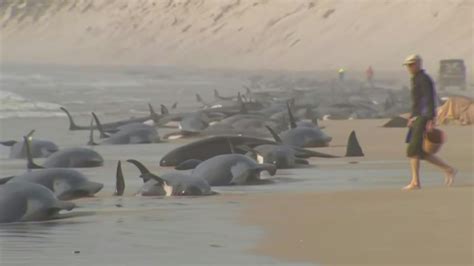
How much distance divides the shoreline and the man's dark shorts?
0.34 m

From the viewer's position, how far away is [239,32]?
11050 cm

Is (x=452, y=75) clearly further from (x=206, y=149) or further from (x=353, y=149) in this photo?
(x=206, y=149)

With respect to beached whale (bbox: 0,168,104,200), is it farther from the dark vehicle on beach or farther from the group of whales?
the dark vehicle on beach

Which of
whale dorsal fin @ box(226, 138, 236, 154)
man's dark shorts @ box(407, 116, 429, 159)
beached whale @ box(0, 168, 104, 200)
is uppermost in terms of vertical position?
man's dark shorts @ box(407, 116, 429, 159)

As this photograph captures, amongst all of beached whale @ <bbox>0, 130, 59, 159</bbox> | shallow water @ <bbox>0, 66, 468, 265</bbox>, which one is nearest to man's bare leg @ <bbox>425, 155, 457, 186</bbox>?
shallow water @ <bbox>0, 66, 468, 265</bbox>

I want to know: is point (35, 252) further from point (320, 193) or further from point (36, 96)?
point (36, 96)

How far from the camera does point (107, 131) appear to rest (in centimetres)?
2278

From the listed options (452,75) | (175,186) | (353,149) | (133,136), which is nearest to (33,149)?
(133,136)

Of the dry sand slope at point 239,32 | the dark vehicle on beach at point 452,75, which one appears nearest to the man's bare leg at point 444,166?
the dark vehicle on beach at point 452,75

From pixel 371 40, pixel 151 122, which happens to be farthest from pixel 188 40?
pixel 151 122

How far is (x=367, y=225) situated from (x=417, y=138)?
9.11 ft

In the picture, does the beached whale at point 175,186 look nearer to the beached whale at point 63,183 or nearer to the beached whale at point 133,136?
the beached whale at point 63,183

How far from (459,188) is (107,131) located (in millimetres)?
11547

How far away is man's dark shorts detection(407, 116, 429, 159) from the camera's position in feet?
39.4
